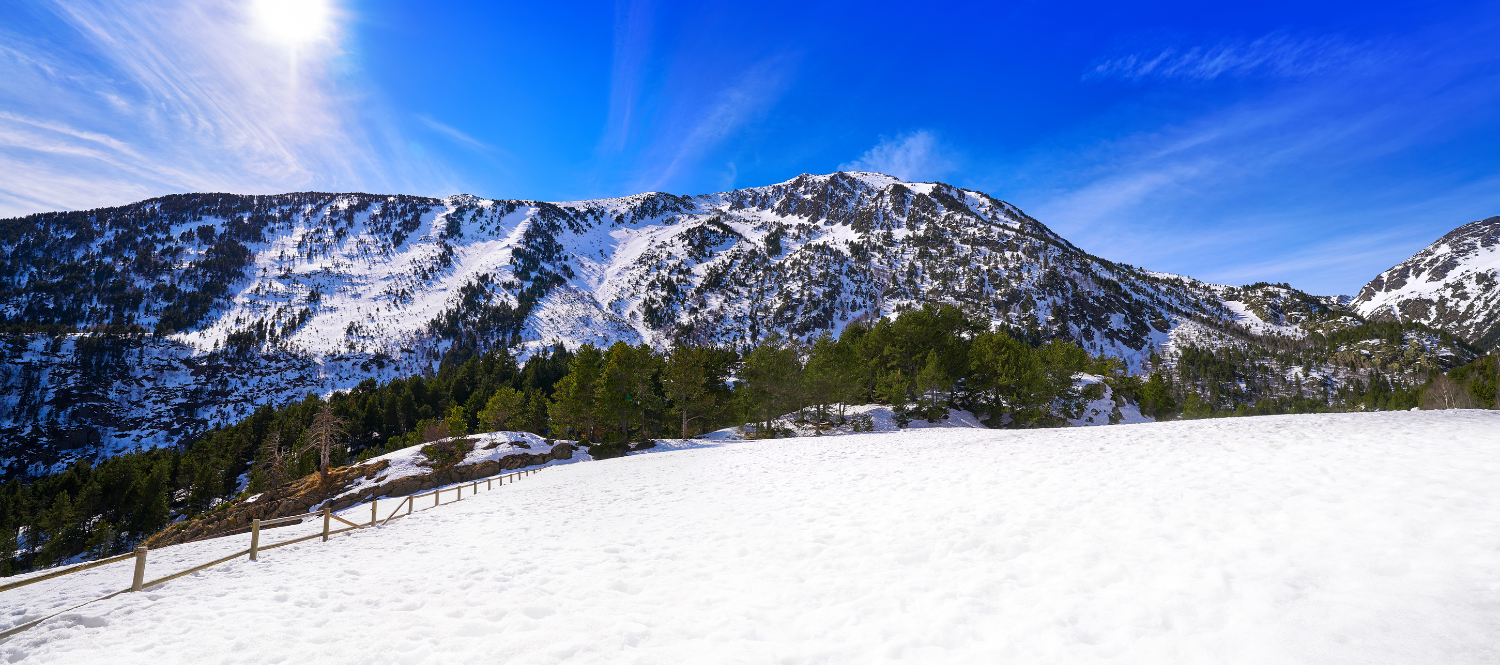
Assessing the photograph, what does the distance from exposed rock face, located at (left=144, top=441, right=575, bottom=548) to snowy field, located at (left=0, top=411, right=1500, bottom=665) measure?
26.2 meters

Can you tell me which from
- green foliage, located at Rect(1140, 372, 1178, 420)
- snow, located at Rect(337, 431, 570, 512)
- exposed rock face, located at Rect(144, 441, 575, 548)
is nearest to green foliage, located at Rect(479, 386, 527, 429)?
snow, located at Rect(337, 431, 570, 512)

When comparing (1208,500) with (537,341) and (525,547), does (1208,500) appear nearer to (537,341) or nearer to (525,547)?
(525,547)

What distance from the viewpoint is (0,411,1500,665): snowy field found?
5.04 meters

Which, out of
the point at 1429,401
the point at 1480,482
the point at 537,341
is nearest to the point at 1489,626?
the point at 1480,482

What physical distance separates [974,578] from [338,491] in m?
46.3

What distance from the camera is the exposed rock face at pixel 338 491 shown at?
35.6m

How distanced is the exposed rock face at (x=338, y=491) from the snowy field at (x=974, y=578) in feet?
85.9

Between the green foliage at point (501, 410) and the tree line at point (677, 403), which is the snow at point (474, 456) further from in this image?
the green foliage at point (501, 410)

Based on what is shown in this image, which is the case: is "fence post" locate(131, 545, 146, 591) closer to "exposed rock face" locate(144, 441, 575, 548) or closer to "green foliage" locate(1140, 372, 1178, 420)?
"exposed rock face" locate(144, 441, 575, 548)

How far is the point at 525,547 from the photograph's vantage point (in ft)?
39.1

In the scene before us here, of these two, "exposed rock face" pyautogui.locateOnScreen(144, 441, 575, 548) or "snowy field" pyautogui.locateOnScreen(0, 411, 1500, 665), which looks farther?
"exposed rock face" pyautogui.locateOnScreen(144, 441, 575, 548)

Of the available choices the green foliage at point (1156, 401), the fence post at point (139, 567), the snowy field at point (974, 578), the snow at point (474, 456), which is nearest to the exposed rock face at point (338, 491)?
the snow at point (474, 456)

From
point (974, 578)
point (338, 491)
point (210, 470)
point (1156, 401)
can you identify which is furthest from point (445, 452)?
point (1156, 401)

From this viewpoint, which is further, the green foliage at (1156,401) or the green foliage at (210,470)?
the green foliage at (1156,401)
